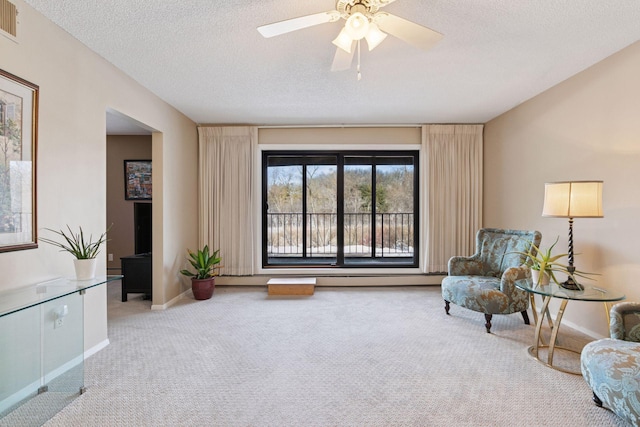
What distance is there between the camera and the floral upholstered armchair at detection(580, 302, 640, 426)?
1.61m

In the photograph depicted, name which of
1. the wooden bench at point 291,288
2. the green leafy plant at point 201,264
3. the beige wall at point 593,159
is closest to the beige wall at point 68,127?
the green leafy plant at point 201,264

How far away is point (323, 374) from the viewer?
2.43 m

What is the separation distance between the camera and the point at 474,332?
3260mm

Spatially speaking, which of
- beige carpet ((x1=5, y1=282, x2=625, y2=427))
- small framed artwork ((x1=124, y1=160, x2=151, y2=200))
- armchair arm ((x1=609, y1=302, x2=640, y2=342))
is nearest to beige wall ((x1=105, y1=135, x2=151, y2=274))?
small framed artwork ((x1=124, y1=160, x2=151, y2=200))

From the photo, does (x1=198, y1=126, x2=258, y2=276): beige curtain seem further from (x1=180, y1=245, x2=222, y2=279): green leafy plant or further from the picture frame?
the picture frame

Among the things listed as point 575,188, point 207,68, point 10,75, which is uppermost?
A: point 207,68

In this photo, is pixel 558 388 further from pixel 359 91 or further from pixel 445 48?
pixel 359 91

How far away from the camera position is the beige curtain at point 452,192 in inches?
200

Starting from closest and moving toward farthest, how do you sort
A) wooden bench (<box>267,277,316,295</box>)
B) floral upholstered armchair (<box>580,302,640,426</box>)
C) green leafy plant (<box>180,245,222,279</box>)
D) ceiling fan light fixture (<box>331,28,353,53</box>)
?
1. floral upholstered armchair (<box>580,302,640,426</box>)
2. ceiling fan light fixture (<box>331,28,353,53</box>)
3. green leafy plant (<box>180,245,222,279</box>)
4. wooden bench (<box>267,277,316,295</box>)

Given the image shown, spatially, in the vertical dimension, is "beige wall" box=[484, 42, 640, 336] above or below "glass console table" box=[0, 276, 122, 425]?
above

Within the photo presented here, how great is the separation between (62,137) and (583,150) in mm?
4570

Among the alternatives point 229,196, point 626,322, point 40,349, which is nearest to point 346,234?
point 229,196

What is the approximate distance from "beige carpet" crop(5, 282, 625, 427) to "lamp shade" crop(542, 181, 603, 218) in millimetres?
1220

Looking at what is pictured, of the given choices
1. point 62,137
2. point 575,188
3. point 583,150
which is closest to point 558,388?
point 575,188
